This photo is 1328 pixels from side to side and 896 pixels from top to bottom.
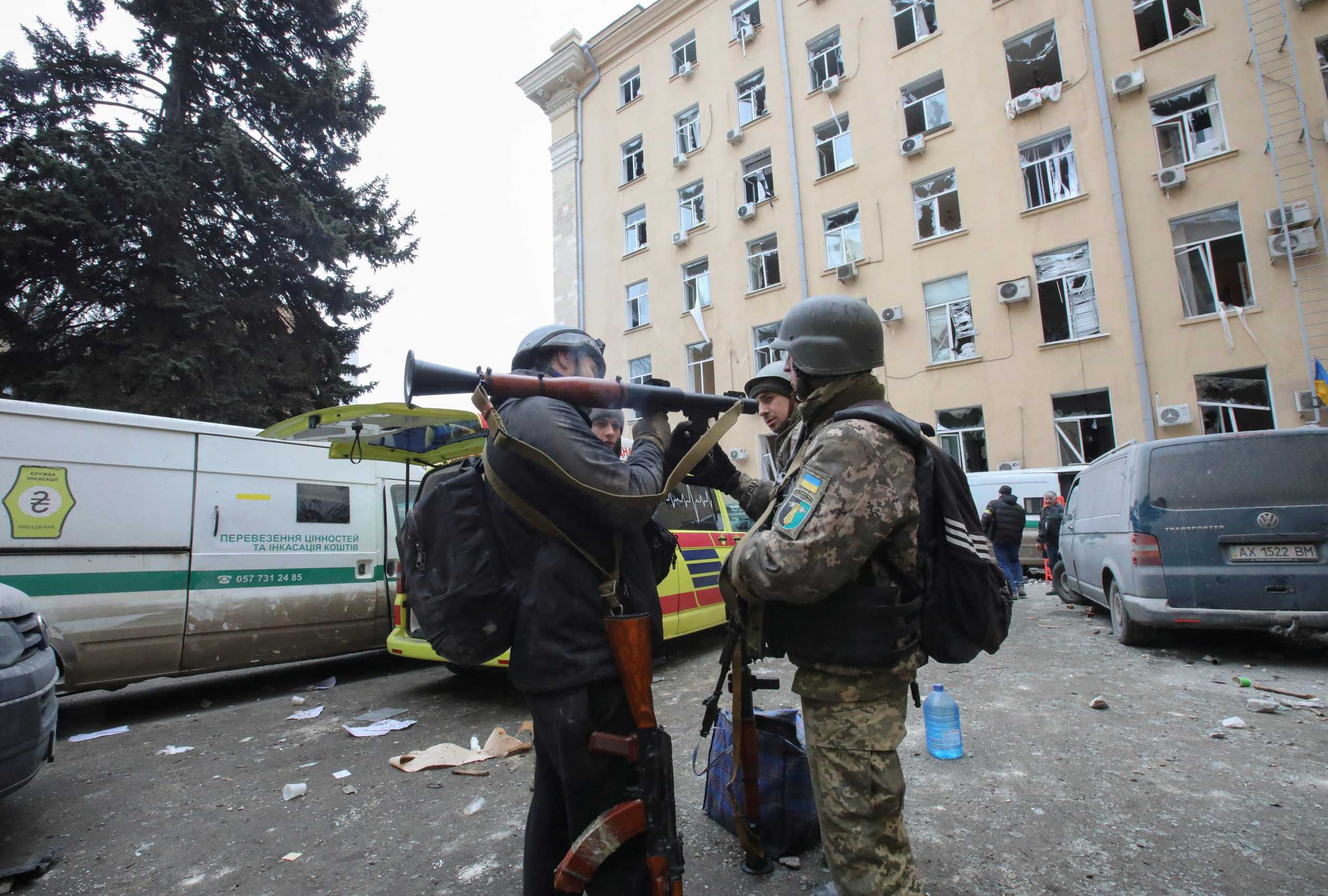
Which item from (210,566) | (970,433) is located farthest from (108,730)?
(970,433)

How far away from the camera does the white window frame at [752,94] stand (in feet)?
55.3

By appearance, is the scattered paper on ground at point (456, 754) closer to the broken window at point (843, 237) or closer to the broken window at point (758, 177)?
the broken window at point (843, 237)

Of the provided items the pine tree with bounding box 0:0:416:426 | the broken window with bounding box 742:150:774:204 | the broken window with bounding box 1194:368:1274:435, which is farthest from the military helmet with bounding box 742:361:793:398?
the broken window with bounding box 742:150:774:204

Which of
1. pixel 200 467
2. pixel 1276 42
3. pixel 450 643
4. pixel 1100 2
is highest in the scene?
pixel 1100 2

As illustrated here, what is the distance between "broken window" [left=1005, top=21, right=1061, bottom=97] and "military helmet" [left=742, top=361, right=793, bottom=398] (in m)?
14.3

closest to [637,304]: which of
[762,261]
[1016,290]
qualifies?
[762,261]

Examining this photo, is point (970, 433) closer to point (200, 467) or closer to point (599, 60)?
point (200, 467)

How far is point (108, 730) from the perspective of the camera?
467 centimetres

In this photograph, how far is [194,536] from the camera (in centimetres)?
503

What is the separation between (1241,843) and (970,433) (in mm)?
11922

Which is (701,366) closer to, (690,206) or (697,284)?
(697,284)

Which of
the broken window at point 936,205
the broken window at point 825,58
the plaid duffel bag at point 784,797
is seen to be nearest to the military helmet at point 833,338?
the plaid duffel bag at point 784,797

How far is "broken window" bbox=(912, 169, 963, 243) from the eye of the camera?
14.0 metres

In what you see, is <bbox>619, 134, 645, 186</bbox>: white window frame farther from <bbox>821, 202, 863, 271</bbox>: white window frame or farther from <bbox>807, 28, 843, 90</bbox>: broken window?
<bbox>821, 202, 863, 271</bbox>: white window frame
